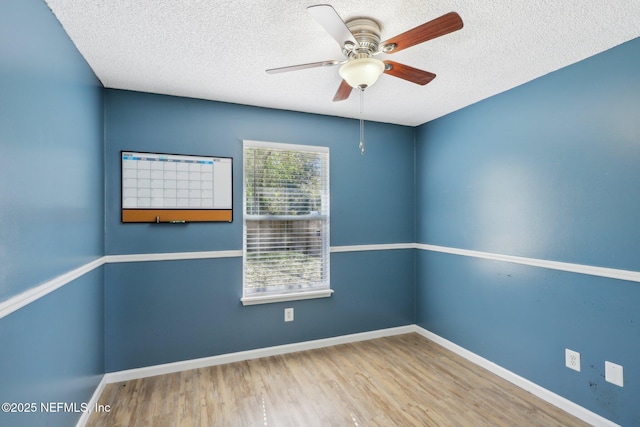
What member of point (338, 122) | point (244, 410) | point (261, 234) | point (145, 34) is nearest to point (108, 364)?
point (244, 410)

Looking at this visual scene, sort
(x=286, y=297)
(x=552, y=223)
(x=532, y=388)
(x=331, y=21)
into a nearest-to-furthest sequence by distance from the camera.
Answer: (x=331, y=21) < (x=552, y=223) < (x=532, y=388) < (x=286, y=297)

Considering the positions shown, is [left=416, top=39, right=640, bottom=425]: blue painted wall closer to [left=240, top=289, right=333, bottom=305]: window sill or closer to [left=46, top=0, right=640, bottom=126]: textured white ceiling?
[left=46, top=0, right=640, bottom=126]: textured white ceiling

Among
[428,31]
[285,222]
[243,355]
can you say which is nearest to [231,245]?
[285,222]

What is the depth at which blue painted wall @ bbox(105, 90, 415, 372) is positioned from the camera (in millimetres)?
2629

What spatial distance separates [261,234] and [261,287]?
0.52 m

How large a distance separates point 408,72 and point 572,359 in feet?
7.46

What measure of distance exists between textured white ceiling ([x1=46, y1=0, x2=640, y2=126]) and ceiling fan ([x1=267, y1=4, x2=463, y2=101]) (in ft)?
0.31

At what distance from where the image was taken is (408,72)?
6.17ft

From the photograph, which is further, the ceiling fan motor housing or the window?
the window

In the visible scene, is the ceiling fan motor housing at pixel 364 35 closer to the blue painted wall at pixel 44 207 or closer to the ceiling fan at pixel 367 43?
the ceiling fan at pixel 367 43

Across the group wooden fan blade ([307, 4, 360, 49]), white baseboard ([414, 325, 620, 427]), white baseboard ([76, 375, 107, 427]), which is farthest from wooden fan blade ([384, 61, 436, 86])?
white baseboard ([76, 375, 107, 427])

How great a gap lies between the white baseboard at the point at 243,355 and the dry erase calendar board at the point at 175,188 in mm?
1268

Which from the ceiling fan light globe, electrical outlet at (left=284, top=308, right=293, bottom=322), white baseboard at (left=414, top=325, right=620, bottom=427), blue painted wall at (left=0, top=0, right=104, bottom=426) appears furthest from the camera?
electrical outlet at (left=284, top=308, right=293, bottom=322)

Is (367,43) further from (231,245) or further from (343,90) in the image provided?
(231,245)
